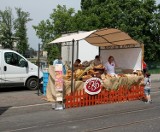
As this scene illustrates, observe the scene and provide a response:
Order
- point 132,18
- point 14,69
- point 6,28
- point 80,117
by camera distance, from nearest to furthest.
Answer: point 80,117 < point 14,69 < point 132,18 < point 6,28

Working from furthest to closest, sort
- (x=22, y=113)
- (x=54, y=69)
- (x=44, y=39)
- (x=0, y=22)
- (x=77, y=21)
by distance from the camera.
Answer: (x=0, y=22), (x=44, y=39), (x=77, y=21), (x=54, y=69), (x=22, y=113)

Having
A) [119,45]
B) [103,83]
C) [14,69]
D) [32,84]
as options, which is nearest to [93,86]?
[103,83]

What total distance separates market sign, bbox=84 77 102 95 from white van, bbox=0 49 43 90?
4.55m

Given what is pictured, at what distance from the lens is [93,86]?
12266 mm

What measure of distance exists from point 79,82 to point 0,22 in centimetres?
5074

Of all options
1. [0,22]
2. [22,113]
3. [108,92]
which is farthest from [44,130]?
[0,22]

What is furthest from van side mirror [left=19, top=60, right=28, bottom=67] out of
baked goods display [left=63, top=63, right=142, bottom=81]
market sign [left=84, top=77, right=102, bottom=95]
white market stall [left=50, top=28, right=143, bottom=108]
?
market sign [left=84, top=77, right=102, bottom=95]

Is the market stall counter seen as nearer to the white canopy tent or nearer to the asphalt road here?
the asphalt road

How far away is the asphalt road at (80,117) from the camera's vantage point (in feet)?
27.6

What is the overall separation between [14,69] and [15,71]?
0.11 metres

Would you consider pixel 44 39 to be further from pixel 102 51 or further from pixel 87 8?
pixel 102 51

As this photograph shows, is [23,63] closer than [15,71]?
No

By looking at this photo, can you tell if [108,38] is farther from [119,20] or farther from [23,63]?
[119,20]

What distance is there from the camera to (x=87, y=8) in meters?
48.3
